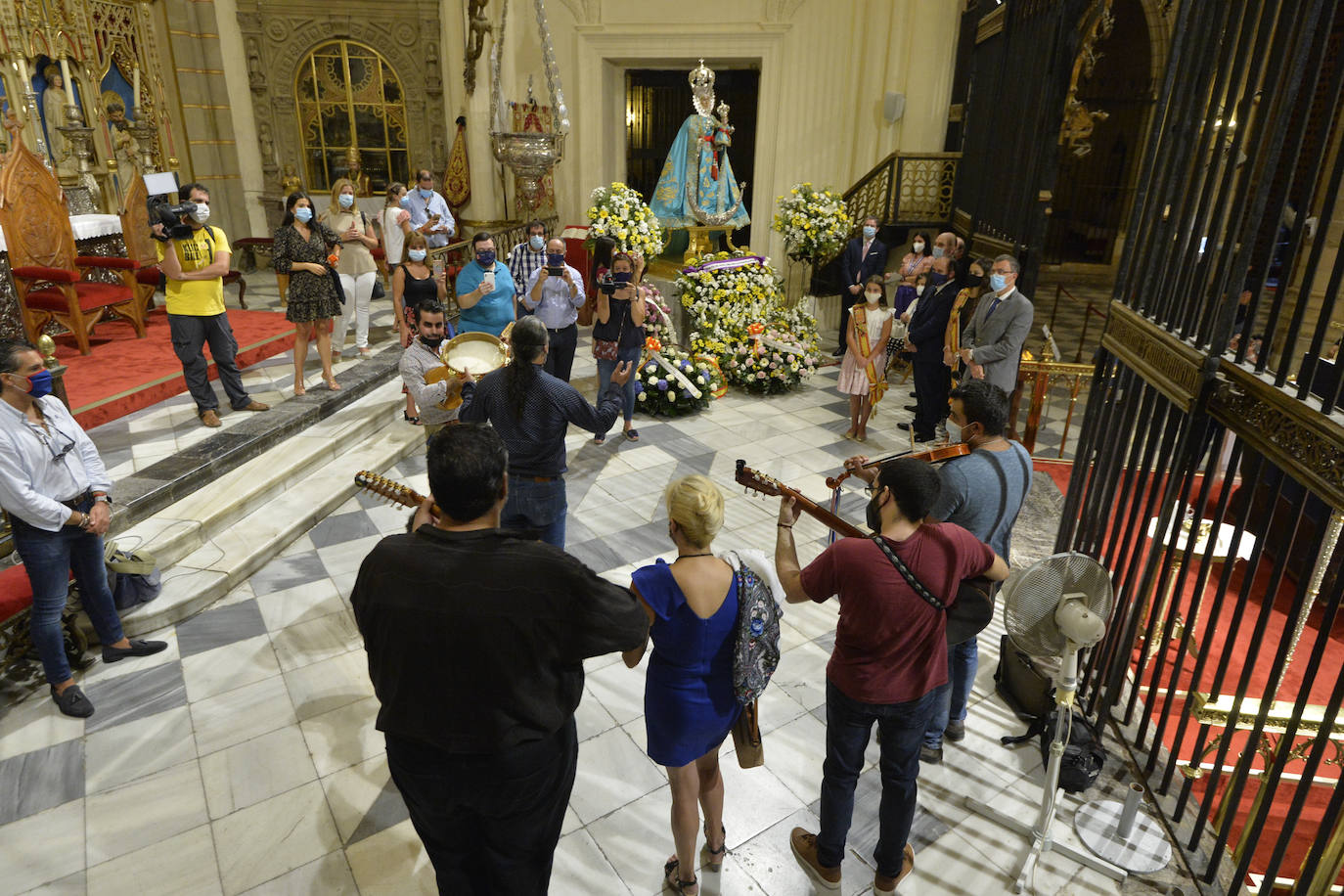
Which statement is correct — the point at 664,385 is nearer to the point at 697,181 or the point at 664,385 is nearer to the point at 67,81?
the point at 697,181

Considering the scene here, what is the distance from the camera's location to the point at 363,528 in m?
5.79

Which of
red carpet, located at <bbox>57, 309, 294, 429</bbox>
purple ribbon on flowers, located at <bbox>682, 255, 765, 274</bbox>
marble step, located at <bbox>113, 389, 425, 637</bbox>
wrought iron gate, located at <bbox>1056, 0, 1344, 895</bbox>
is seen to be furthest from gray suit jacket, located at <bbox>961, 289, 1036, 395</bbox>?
red carpet, located at <bbox>57, 309, 294, 429</bbox>

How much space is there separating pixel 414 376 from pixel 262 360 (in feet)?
14.1

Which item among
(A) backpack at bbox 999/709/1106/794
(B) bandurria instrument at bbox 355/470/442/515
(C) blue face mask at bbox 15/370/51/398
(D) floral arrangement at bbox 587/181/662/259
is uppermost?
(D) floral arrangement at bbox 587/181/662/259

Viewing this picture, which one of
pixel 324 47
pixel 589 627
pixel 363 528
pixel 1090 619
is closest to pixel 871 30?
pixel 324 47

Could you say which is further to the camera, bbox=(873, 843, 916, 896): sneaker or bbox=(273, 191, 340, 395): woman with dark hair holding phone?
bbox=(273, 191, 340, 395): woman with dark hair holding phone

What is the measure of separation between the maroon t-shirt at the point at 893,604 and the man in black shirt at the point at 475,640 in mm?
754

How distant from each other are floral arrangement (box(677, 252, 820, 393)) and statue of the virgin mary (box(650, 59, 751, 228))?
973 millimetres

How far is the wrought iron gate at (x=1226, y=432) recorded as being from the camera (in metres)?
2.42

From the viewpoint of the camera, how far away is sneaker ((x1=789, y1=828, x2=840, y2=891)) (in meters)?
3.00

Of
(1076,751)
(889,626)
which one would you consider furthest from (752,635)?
(1076,751)

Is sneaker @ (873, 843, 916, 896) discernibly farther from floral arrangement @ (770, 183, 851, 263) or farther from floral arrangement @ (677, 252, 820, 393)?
floral arrangement @ (770, 183, 851, 263)

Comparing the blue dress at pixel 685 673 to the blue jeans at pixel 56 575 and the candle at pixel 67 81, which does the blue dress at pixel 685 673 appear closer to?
the blue jeans at pixel 56 575

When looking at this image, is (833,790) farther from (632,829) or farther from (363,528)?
(363,528)
